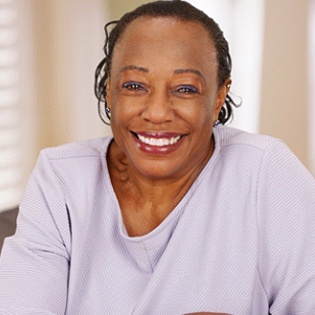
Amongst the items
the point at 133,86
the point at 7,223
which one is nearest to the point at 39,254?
the point at 133,86

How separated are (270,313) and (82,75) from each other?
5.21ft

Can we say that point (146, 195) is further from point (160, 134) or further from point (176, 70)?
point (176, 70)

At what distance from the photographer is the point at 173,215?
147 cm

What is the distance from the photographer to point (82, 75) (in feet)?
9.32

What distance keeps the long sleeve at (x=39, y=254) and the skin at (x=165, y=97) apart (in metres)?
0.18

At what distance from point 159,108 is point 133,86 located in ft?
0.26

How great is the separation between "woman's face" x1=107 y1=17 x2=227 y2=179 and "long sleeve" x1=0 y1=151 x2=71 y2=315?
0.64 feet

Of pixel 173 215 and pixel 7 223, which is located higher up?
pixel 173 215

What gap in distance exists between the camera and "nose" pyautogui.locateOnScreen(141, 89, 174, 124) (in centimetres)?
138

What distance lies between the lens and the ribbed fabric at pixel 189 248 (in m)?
1.41

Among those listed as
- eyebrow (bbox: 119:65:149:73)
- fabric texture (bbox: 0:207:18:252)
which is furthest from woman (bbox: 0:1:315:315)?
fabric texture (bbox: 0:207:18:252)

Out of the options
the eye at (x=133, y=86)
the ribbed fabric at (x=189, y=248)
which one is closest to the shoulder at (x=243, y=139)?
the ribbed fabric at (x=189, y=248)

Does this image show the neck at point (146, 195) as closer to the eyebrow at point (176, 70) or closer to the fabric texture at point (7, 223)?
the eyebrow at point (176, 70)

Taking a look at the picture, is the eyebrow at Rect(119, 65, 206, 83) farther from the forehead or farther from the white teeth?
the white teeth
